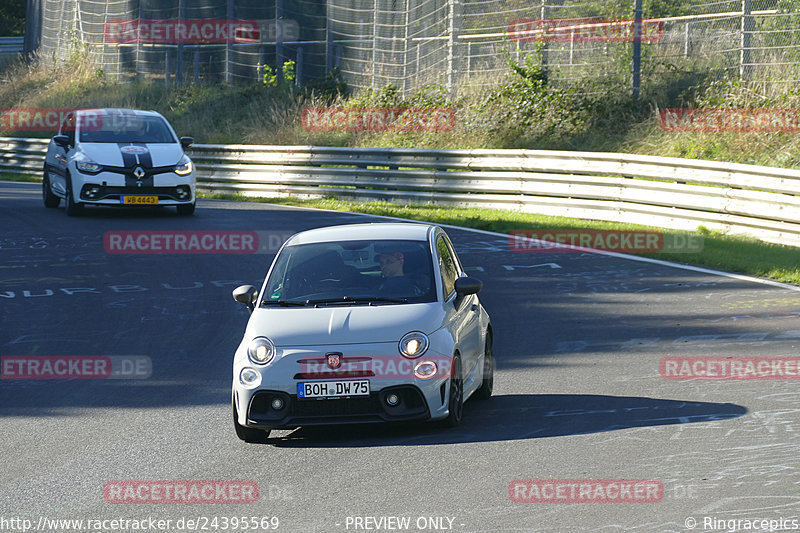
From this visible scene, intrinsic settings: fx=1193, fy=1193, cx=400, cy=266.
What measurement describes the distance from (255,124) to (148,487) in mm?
29147

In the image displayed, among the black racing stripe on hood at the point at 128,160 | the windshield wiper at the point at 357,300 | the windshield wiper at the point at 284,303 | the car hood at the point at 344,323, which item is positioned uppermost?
the black racing stripe on hood at the point at 128,160

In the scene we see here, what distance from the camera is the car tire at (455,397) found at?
809 cm

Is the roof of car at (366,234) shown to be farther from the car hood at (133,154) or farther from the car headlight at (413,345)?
the car hood at (133,154)

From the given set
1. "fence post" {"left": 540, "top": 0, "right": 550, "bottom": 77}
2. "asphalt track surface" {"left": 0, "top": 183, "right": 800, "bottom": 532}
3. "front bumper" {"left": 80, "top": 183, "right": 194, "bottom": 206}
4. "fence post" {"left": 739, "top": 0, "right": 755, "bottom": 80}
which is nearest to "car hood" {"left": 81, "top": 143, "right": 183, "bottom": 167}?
"front bumper" {"left": 80, "top": 183, "right": 194, "bottom": 206}

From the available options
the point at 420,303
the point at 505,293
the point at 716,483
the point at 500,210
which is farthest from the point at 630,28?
the point at 716,483

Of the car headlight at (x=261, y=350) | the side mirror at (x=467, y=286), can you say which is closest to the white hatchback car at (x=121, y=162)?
the side mirror at (x=467, y=286)

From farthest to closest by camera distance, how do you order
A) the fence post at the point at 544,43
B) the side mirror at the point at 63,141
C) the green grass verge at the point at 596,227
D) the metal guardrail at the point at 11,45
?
the metal guardrail at the point at 11,45
the fence post at the point at 544,43
the side mirror at the point at 63,141
the green grass verge at the point at 596,227

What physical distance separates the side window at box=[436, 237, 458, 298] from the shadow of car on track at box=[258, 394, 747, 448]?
3.07 ft

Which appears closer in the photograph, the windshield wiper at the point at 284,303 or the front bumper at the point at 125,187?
the windshield wiper at the point at 284,303

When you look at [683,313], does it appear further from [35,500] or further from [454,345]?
[35,500]

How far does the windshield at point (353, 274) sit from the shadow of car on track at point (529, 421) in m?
0.93

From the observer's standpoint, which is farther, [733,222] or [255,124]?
[255,124]

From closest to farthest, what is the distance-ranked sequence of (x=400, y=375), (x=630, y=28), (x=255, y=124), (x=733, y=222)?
1. (x=400, y=375)
2. (x=733, y=222)
3. (x=630, y=28)
4. (x=255, y=124)

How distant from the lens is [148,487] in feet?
22.6
